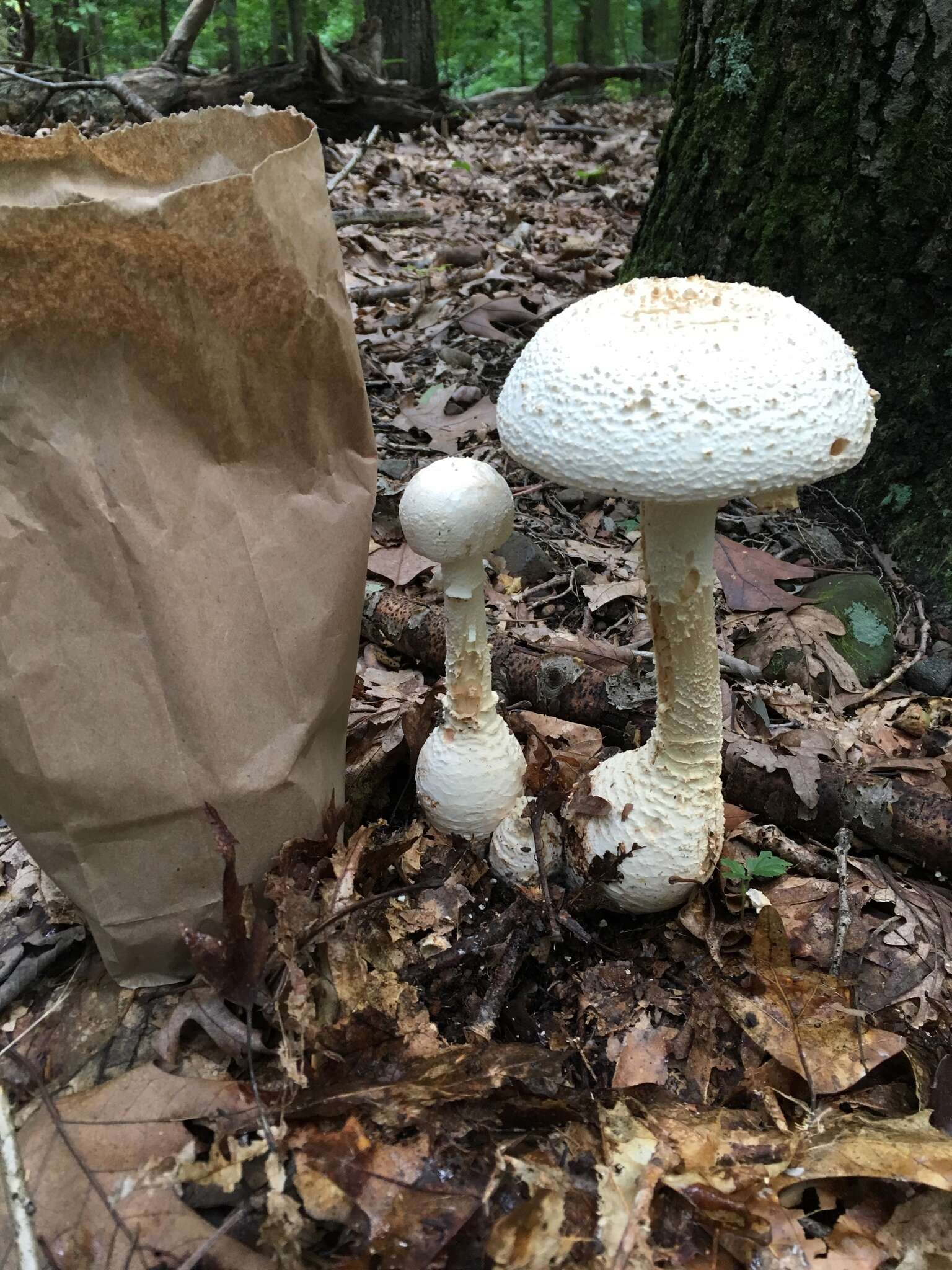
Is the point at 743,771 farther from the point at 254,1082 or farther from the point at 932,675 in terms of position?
the point at 254,1082

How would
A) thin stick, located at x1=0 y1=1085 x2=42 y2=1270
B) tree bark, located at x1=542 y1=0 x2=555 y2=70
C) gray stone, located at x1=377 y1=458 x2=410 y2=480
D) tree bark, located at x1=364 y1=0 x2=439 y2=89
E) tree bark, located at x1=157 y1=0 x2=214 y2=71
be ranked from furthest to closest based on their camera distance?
tree bark, located at x1=542 y1=0 x2=555 y2=70, tree bark, located at x1=364 y1=0 x2=439 y2=89, tree bark, located at x1=157 y1=0 x2=214 y2=71, gray stone, located at x1=377 y1=458 x2=410 y2=480, thin stick, located at x1=0 y1=1085 x2=42 y2=1270

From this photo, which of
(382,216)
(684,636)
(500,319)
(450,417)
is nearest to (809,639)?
(684,636)

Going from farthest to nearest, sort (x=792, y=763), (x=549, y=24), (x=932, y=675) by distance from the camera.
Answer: (x=549, y=24)
(x=932, y=675)
(x=792, y=763)

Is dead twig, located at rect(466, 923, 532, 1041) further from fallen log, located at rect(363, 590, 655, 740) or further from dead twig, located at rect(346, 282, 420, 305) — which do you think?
dead twig, located at rect(346, 282, 420, 305)

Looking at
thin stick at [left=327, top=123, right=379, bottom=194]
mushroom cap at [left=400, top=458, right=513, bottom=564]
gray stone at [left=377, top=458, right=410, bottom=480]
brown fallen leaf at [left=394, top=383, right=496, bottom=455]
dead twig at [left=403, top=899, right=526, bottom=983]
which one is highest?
thin stick at [left=327, top=123, right=379, bottom=194]

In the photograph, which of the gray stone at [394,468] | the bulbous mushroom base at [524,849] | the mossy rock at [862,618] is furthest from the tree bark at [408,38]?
the bulbous mushroom base at [524,849]

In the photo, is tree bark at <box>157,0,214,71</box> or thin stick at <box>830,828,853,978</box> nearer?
thin stick at <box>830,828,853,978</box>

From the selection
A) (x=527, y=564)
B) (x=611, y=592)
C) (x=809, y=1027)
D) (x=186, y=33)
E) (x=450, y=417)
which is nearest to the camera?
(x=809, y=1027)

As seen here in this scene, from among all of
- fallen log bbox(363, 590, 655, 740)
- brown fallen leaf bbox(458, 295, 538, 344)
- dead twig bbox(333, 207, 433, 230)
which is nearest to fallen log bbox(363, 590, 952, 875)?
fallen log bbox(363, 590, 655, 740)
